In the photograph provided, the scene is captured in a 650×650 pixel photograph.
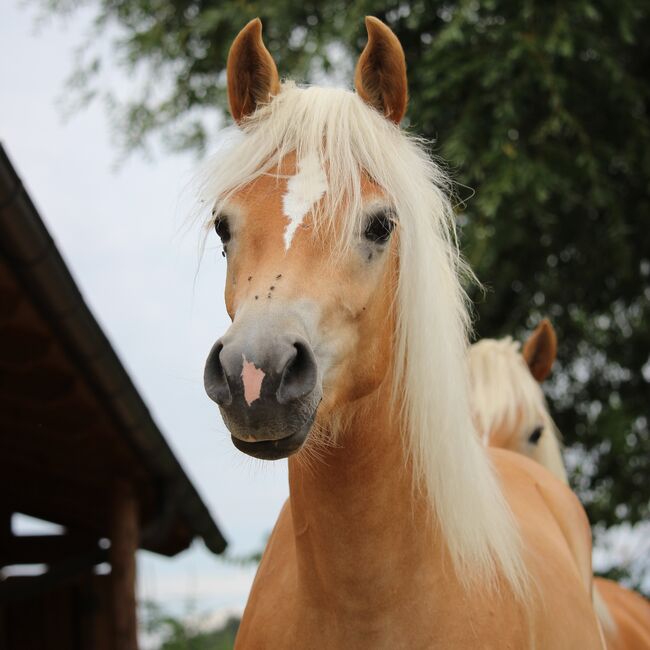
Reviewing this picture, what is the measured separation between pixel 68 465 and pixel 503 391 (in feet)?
8.36

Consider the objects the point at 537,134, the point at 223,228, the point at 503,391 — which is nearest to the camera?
the point at 223,228

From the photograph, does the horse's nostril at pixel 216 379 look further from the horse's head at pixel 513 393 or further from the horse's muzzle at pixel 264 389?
the horse's head at pixel 513 393

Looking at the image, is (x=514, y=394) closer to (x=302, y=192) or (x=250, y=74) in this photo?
(x=250, y=74)

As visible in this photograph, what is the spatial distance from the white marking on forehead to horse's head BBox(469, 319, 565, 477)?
2.58 meters

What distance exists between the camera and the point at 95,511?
6816 millimetres

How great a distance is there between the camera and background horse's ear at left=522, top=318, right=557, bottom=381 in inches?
206

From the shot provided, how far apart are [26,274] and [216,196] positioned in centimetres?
164

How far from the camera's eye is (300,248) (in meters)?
2.38

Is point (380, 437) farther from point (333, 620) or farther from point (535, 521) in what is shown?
point (535, 521)

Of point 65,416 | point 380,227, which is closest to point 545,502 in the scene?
point 380,227

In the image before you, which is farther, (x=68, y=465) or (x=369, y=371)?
(x=68, y=465)

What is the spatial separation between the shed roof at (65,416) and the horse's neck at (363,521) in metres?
1.80

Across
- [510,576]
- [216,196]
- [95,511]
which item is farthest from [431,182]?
[95,511]

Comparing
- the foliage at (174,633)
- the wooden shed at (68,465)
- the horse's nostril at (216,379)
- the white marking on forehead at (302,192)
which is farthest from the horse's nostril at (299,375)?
the foliage at (174,633)
